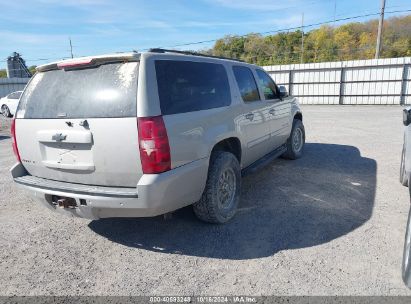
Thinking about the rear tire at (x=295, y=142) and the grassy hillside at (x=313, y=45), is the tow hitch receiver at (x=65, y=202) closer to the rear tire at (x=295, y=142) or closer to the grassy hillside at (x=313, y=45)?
the rear tire at (x=295, y=142)

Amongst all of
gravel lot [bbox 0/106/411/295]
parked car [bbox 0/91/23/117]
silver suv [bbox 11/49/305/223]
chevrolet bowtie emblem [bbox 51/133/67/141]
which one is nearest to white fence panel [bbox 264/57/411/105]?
gravel lot [bbox 0/106/411/295]

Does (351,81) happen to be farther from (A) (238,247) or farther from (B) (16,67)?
(B) (16,67)

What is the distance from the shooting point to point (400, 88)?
58.6ft

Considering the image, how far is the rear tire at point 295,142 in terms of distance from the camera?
648 cm

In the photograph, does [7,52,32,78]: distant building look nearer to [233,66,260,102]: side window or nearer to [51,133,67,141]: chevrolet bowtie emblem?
[233,66,260,102]: side window

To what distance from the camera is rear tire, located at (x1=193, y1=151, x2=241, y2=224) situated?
12.0 ft

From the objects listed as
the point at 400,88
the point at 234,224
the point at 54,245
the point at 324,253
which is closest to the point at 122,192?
the point at 54,245

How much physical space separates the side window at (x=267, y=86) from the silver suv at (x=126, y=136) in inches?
62.6

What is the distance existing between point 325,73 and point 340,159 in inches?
584

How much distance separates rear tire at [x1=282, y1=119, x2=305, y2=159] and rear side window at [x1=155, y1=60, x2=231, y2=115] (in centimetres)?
277

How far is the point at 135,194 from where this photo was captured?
2.89m

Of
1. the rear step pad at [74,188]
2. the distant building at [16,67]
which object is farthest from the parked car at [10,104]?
the distant building at [16,67]

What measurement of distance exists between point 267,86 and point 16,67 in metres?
39.0

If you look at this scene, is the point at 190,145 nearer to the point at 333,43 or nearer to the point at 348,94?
the point at 348,94
